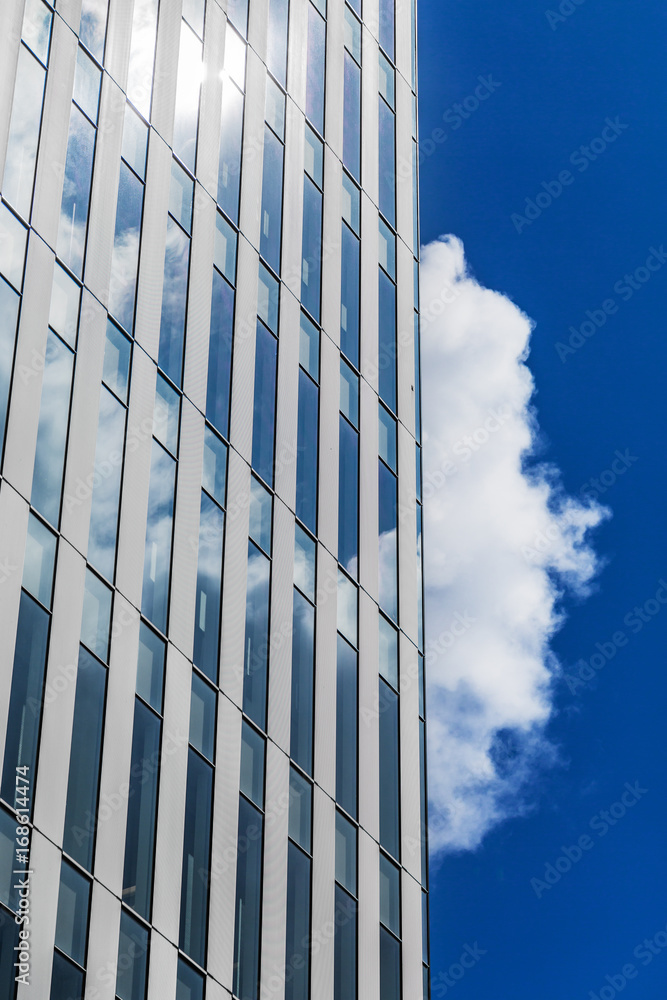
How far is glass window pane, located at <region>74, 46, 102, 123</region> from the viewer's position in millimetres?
22984

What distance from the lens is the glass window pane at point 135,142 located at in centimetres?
2392

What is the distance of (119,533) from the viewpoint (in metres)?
21.1

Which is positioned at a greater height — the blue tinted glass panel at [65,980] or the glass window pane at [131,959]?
the glass window pane at [131,959]

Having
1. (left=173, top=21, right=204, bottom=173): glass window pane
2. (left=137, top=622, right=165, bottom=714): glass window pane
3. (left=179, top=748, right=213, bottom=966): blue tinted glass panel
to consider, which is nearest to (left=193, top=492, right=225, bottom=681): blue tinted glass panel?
(left=137, top=622, right=165, bottom=714): glass window pane

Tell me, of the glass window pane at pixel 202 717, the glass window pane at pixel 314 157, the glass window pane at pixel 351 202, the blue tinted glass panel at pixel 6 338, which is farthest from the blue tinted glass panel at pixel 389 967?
the glass window pane at pixel 314 157

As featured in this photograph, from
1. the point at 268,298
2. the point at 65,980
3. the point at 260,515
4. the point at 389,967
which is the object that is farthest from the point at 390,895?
the point at 268,298

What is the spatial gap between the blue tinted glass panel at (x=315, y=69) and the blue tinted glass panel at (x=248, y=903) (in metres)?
16.9

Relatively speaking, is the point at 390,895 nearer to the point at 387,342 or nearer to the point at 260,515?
the point at 260,515

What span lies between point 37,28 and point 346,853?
53.6 ft

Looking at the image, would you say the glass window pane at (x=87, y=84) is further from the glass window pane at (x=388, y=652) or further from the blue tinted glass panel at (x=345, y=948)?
the blue tinted glass panel at (x=345, y=948)

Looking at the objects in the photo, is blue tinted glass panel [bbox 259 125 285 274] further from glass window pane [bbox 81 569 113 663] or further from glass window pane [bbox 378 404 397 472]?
glass window pane [bbox 81 569 113 663]

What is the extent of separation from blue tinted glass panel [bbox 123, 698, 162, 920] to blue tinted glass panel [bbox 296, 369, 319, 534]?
6559 millimetres

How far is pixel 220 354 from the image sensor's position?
24.8 meters

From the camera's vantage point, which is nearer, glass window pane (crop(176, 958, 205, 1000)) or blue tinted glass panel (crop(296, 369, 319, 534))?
glass window pane (crop(176, 958, 205, 1000))
